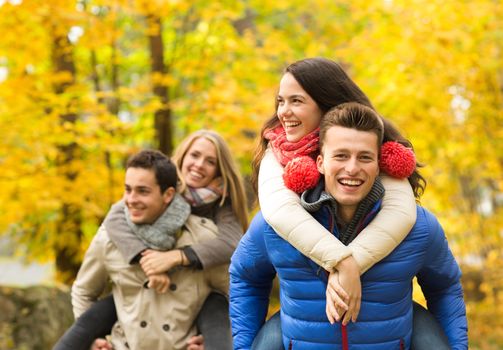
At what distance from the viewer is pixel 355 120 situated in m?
2.29

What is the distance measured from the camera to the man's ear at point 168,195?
3.24 m

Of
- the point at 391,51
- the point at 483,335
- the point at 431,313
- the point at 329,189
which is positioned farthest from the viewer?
the point at 483,335

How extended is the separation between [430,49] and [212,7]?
2.20 m

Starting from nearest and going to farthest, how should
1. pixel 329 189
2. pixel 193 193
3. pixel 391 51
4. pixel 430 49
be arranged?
pixel 329 189 → pixel 193 193 → pixel 430 49 → pixel 391 51

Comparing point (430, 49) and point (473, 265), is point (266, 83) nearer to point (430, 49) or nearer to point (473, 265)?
point (430, 49)

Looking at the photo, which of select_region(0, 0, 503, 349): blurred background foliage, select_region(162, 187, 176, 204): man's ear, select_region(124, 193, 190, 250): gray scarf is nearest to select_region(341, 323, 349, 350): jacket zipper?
select_region(124, 193, 190, 250): gray scarf

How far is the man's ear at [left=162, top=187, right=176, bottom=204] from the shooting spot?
3244 mm

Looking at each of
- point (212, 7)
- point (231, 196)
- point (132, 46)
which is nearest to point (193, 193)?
point (231, 196)

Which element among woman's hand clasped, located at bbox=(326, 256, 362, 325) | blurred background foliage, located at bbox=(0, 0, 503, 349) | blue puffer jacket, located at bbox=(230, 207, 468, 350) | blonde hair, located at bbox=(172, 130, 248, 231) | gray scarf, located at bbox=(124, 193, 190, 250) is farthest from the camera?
blurred background foliage, located at bbox=(0, 0, 503, 349)

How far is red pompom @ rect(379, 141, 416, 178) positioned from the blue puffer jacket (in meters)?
0.15

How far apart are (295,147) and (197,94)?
4.62 m

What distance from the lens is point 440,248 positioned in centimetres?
239

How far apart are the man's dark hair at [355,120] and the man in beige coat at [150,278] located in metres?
1.10

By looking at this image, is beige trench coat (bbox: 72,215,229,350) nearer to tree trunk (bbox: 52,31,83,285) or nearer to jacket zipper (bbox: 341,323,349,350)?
jacket zipper (bbox: 341,323,349,350)
